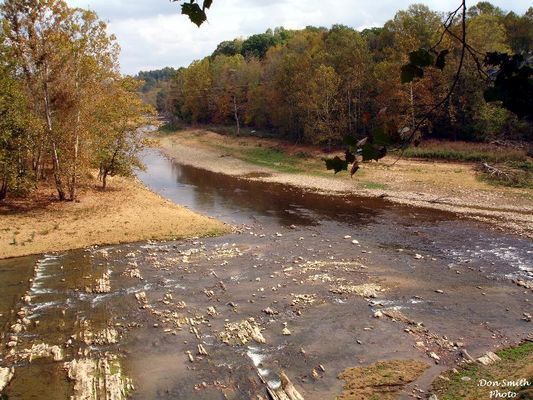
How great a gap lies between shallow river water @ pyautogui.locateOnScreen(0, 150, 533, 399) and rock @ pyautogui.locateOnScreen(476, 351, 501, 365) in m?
0.41

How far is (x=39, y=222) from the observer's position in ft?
73.1

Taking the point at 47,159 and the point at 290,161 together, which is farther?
the point at 290,161

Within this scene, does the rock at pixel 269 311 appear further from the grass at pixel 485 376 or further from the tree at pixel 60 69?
the tree at pixel 60 69

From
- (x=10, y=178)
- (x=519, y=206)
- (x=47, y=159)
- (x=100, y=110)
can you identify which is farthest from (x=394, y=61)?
(x=10, y=178)

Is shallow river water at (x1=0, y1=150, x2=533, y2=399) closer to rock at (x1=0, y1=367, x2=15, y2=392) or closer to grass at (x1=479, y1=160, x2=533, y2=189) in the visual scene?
rock at (x1=0, y1=367, x2=15, y2=392)

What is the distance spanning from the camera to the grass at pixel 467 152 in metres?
35.7

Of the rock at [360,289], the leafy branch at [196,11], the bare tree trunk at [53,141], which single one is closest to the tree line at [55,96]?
the bare tree trunk at [53,141]

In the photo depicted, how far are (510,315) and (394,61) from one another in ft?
106

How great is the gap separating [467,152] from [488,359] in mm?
30611

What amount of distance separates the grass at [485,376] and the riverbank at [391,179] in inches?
261

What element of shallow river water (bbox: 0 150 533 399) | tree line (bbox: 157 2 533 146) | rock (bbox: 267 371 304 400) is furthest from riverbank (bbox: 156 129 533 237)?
rock (bbox: 267 371 304 400)

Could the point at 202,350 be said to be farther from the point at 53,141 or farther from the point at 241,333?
the point at 53,141

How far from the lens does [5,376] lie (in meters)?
10.6

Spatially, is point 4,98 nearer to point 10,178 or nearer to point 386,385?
point 10,178
